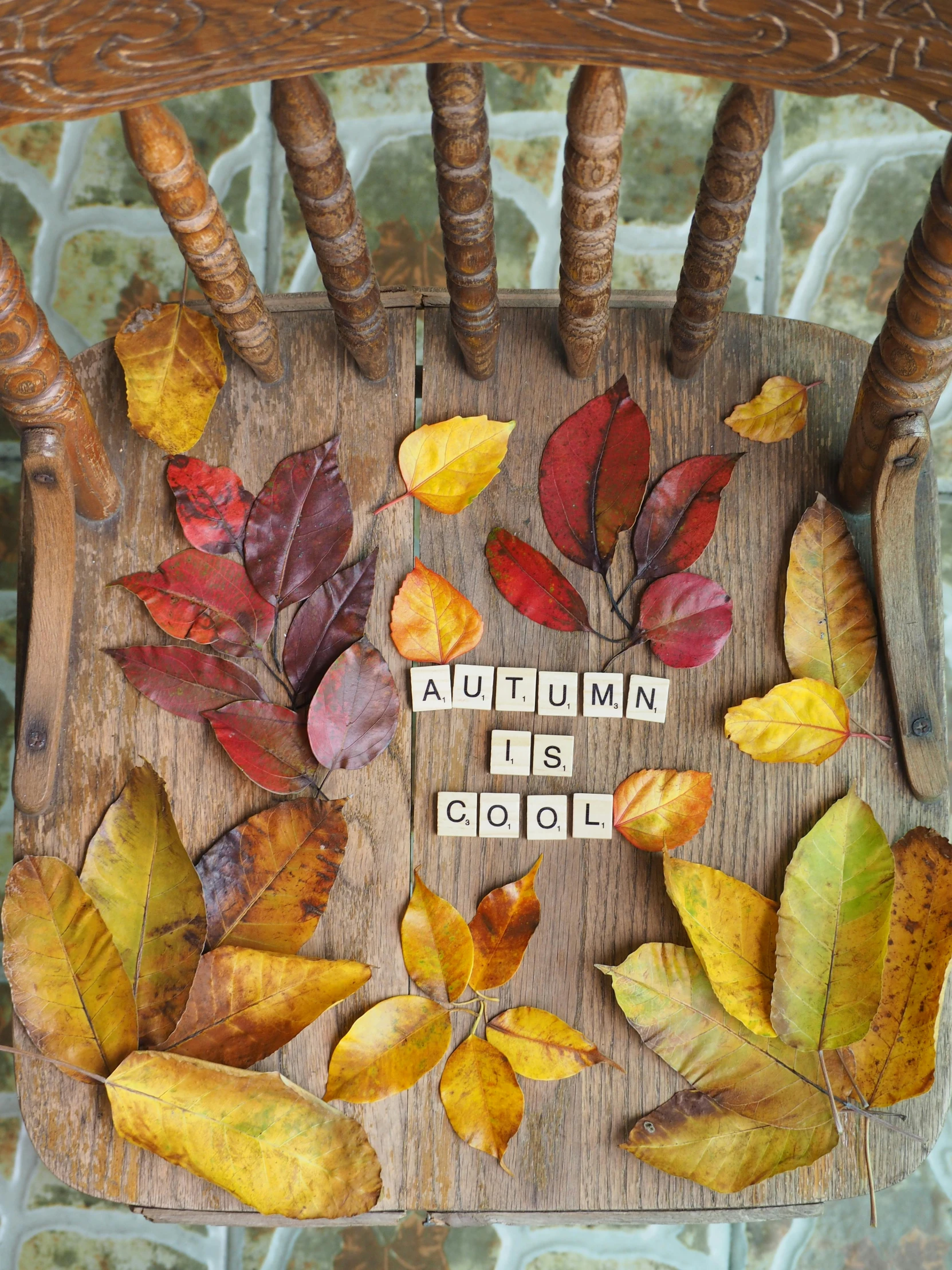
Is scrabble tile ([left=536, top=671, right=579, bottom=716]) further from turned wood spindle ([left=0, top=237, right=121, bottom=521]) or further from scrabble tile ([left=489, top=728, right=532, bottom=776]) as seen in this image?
turned wood spindle ([left=0, top=237, right=121, bottom=521])

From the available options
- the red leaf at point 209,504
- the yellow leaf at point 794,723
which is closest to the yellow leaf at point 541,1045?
the yellow leaf at point 794,723

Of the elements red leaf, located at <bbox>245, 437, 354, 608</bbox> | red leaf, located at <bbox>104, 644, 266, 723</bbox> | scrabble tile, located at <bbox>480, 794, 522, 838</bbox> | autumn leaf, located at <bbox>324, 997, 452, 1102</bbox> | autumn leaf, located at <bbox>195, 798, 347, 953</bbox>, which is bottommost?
autumn leaf, located at <bbox>324, 997, 452, 1102</bbox>

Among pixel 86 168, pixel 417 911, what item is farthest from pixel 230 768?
pixel 86 168

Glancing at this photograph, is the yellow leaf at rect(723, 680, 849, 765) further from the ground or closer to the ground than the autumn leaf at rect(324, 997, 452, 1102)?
further from the ground

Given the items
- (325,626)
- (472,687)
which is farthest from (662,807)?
(325,626)

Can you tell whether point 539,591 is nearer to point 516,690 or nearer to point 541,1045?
point 516,690

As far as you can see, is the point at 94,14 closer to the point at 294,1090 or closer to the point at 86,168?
the point at 294,1090

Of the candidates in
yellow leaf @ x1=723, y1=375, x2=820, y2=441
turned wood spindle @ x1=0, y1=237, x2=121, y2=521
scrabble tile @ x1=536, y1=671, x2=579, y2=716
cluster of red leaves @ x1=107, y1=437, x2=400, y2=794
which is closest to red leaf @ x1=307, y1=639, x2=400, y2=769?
cluster of red leaves @ x1=107, y1=437, x2=400, y2=794
